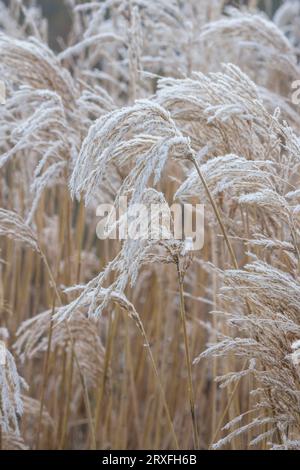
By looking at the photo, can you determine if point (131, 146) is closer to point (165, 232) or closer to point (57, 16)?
point (165, 232)

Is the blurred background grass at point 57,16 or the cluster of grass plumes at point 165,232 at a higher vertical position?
the blurred background grass at point 57,16

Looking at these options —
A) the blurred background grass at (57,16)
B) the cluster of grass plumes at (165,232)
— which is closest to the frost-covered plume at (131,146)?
the cluster of grass plumes at (165,232)

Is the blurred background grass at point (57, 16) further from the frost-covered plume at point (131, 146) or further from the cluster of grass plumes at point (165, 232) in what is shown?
the frost-covered plume at point (131, 146)

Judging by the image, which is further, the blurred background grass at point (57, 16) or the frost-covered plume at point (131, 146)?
the blurred background grass at point (57, 16)

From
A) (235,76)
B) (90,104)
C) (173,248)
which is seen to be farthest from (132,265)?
(90,104)

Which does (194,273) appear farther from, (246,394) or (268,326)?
(268,326)

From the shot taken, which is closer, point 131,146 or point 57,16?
point 131,146

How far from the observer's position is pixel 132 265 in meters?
1.38

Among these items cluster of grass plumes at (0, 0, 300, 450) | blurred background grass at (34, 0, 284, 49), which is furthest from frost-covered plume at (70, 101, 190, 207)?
blurred background grass at (34, 0, 284, 49)

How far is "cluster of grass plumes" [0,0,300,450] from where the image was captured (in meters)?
1.43

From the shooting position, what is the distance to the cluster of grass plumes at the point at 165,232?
1430 millimetres

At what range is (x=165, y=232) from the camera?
1.41m

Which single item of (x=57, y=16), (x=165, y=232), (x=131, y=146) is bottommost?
(x=165, y=232)

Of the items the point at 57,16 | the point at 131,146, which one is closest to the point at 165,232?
the point at 131,146
